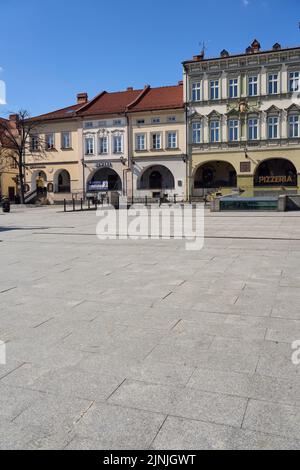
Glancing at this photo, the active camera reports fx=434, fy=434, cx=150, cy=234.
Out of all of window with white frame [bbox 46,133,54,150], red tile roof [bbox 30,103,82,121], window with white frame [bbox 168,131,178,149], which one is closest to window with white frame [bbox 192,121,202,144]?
window with white frame [bbox 168,131,178,149]

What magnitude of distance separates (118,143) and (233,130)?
12034 millimetres

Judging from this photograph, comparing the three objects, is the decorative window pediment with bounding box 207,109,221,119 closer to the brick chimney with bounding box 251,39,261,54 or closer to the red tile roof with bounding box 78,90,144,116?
the brick chimney with bounding box 251,39,261,54

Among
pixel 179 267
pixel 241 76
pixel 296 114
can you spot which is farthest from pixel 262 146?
pixel 179 267

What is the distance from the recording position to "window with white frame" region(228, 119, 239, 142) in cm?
4097

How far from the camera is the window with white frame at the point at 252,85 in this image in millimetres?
40000

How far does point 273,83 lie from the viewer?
39500 millimetres

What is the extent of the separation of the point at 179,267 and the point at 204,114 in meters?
35.6

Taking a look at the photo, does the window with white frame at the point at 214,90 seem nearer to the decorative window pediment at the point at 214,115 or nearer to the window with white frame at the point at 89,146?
the decorative window pediment at the point at 214,115

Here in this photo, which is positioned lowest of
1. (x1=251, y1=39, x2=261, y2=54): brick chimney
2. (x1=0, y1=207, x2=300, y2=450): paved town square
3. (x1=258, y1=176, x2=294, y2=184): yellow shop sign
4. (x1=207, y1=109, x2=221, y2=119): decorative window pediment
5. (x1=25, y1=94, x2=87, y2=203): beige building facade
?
(x1=0, y1=207, x2=300, y2=450): paved town square

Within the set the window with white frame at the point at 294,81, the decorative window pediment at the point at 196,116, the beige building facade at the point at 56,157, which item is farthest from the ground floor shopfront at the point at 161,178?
the window with white frame at the point at 294,81

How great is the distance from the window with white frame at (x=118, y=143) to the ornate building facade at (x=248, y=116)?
7.38 meters

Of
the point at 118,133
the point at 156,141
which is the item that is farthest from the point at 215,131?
the point at 118,133

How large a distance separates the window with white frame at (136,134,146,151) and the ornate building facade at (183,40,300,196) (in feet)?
15.6
